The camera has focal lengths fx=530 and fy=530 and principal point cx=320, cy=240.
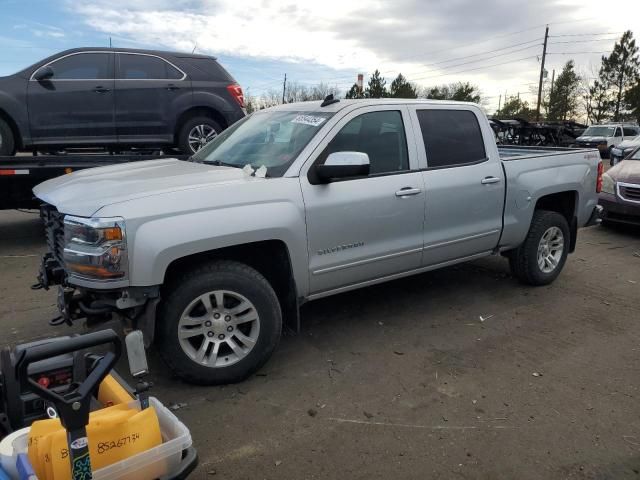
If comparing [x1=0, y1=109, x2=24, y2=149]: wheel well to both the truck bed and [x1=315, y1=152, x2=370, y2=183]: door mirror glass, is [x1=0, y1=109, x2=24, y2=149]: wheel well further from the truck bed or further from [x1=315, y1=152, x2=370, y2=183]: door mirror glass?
the truck bed

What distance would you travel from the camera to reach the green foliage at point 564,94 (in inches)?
2159

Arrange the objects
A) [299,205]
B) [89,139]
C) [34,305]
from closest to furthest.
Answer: [299,205] < [34,305] < [89,139]

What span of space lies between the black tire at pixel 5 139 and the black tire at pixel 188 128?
7.23 feet

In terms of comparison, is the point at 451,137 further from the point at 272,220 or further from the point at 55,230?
the point at 55,230

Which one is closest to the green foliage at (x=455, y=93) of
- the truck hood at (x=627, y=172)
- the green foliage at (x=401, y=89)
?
the green foliage at (x=401, y=89)

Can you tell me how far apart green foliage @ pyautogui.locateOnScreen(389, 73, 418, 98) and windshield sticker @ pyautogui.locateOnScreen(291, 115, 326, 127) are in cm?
5228

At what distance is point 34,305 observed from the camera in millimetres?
4934

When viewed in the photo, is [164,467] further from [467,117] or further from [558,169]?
[558,169]

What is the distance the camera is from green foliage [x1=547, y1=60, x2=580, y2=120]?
5484cm

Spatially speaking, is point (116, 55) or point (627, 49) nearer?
point (116, 55)

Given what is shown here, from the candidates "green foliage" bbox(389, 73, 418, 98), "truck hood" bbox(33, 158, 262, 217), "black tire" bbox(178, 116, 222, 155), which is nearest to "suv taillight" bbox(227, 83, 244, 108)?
"black tire" bbox(178, 116, 222, 155)

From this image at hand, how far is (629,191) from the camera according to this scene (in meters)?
8.31

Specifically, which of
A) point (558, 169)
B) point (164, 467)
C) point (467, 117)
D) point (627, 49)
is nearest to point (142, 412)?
point (164, 467)

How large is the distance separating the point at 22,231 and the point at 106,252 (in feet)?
19.8
